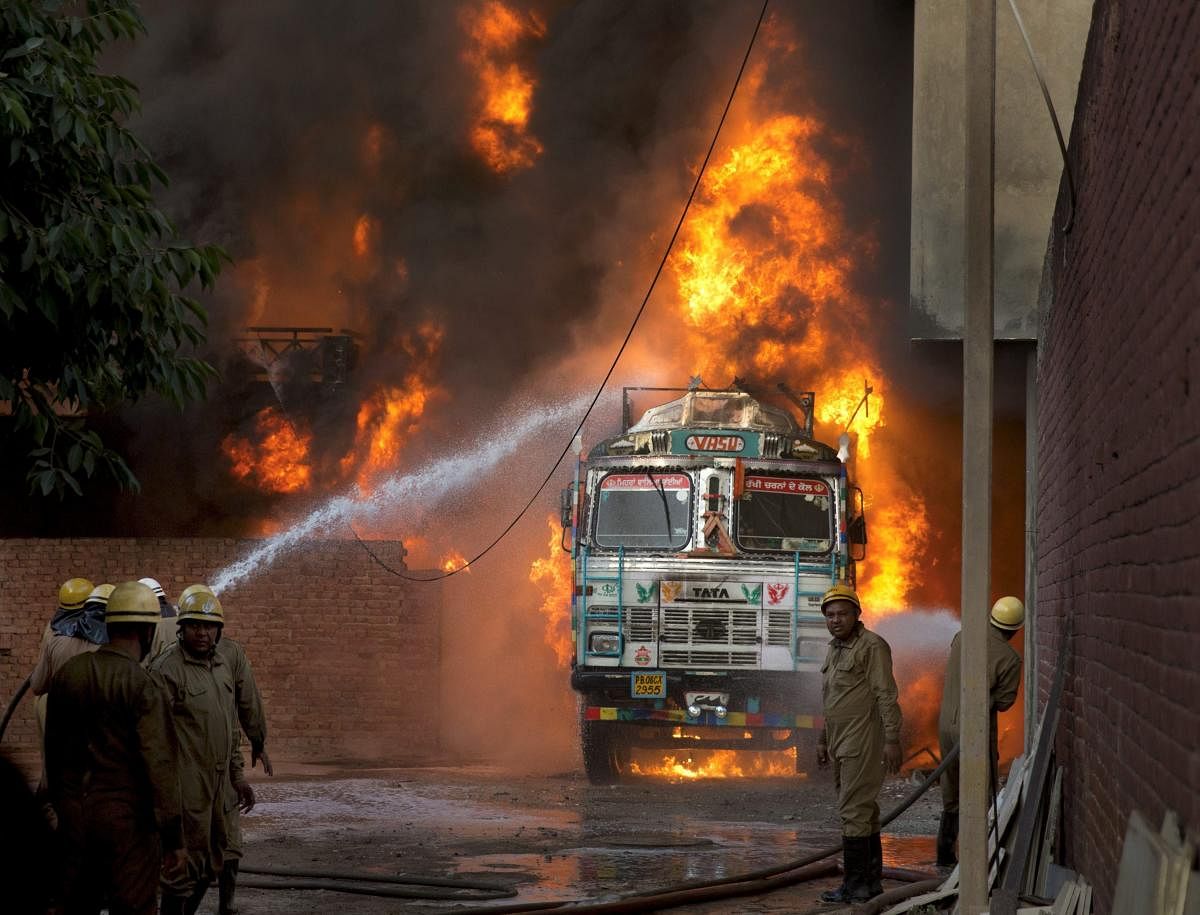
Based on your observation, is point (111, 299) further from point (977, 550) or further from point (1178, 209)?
point (1178, 209)

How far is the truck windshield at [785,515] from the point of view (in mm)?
15500

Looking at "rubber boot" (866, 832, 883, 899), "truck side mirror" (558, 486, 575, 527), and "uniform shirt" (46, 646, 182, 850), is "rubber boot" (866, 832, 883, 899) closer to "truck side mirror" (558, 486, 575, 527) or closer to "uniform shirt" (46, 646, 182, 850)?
"uniform shirt" (46, 646, 182, 850)

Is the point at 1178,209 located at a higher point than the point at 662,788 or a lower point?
higher

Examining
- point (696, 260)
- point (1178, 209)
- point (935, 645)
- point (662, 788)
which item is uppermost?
point (696, 260)

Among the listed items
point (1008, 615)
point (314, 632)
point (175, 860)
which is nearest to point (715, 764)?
point (314, 632)

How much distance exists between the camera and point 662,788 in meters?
15.1

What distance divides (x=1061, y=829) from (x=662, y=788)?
722cm

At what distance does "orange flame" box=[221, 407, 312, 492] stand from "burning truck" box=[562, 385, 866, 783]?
9599mm

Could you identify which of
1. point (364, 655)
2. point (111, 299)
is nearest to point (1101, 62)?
point (111, 299)

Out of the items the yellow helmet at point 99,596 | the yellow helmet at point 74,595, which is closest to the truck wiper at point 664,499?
the yellow helmet at point 99,596

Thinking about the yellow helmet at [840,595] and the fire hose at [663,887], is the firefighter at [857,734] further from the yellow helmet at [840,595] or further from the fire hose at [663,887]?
the fire hose at [663,887]

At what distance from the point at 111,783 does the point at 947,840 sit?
5.85 meters

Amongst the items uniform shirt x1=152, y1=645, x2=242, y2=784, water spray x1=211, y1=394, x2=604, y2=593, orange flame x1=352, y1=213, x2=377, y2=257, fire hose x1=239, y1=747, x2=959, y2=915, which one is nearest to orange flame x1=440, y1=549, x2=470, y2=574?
water spray x1=211, y1=394, x2=604, y2=593

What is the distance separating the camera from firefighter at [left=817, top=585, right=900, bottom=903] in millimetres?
9094
